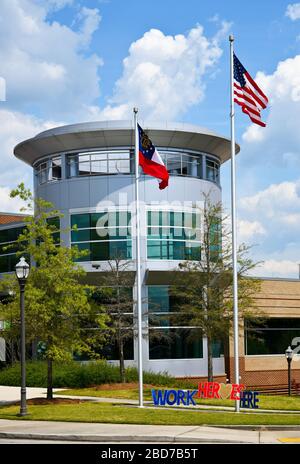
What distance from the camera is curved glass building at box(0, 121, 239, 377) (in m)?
43.8

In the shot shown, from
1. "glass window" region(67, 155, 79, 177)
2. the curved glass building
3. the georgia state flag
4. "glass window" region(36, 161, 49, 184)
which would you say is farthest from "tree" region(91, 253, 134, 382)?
the georgia state flag

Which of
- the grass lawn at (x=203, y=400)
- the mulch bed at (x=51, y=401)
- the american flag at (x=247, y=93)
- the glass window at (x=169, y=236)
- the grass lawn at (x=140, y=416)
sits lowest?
the grass lawn at (x=203, y=400)

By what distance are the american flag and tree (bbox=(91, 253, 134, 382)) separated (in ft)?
47.7

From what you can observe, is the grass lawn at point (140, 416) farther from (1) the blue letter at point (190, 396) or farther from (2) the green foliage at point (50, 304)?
(2) the green foliage at point (50, 304)

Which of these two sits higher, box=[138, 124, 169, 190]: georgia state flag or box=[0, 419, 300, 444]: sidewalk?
box=[138, 124, 169, 190]: georgia state flag

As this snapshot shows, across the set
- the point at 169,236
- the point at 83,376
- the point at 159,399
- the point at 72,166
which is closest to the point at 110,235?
the point at 169,236

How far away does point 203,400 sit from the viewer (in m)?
30.2

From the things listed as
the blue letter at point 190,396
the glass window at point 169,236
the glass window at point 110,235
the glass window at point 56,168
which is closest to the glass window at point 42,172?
the glass window at point 56,168

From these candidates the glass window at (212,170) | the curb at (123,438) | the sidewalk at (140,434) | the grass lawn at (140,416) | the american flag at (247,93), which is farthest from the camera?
the glass window at (212,170)

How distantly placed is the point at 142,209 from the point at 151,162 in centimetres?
1681

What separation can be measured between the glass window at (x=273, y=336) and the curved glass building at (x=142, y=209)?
18.0 feet

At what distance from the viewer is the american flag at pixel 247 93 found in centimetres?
2605

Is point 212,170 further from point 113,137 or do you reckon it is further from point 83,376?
point 83,376

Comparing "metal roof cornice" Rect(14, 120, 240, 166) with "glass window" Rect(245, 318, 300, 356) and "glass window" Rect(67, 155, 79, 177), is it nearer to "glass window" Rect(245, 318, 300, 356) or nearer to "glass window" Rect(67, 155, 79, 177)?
"glass window" Rect(67, 155, 79, 177)
